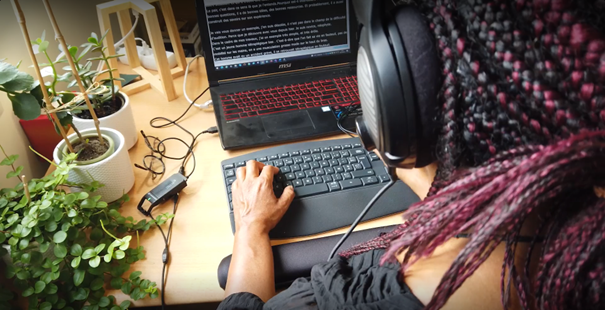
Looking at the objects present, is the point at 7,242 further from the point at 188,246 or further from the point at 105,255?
the point at 188,246

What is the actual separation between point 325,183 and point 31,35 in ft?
2.57

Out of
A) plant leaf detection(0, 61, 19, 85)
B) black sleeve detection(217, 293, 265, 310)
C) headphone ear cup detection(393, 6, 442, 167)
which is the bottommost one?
black sleeve detection(217, 293, 265, 310)

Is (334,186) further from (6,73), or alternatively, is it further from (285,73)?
(6,73)

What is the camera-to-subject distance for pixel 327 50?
1.09m

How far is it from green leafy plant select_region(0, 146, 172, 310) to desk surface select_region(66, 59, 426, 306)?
0.08 ft

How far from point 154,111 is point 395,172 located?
697 millimetres

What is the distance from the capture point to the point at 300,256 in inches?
27.8

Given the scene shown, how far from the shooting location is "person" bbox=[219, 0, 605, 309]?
0.34m

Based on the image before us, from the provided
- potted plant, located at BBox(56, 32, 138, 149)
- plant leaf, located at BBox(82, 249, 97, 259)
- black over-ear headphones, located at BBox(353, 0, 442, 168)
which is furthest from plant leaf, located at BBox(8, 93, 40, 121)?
black over-ear headphones, located at BBox(353, 0, 442, 168)

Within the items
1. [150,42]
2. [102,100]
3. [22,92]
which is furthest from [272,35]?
[22,92]

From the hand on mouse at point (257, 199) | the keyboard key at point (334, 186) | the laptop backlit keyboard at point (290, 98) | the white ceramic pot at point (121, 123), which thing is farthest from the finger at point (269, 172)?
the white ceramic pot at point (121, 123)

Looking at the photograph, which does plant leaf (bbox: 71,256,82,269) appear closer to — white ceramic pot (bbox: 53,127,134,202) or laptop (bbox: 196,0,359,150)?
white ceramic pot (bbox: 53,127,134,202)

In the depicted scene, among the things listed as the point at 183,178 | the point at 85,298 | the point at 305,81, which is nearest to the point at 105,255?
the point at 85,298

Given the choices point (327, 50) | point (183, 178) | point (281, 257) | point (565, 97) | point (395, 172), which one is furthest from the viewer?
point (327, 50)
